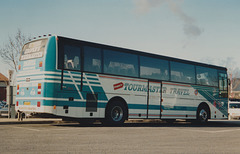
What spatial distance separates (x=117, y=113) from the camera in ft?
51.2

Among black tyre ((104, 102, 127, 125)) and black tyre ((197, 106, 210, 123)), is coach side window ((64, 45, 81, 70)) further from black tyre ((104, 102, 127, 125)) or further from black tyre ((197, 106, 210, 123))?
black tyre ((197, 106, 210, 123))

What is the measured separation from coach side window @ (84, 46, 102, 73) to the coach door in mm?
3398

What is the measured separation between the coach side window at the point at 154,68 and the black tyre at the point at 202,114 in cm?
360

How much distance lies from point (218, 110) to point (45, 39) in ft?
40.6

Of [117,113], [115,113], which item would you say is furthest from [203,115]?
[115,113]

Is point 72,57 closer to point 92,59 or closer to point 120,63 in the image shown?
point 92,59

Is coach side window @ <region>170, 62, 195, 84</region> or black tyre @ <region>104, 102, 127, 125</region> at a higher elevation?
coach side window @ <region>170, 62, 195, 84</region>

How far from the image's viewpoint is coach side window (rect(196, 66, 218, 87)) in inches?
781

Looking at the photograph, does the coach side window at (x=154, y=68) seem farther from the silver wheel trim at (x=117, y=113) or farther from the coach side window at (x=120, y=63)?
the silver wheel trim at (x=117, y=113)

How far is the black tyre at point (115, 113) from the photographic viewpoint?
15125 mm

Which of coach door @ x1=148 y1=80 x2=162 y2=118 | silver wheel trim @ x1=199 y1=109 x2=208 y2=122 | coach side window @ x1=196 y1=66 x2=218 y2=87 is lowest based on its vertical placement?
silver wheel trim @ x1=199 y1=109 x2=208 y2=122

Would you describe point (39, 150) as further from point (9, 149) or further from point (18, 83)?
point (18, 83)

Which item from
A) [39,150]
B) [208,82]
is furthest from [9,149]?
[208,82]

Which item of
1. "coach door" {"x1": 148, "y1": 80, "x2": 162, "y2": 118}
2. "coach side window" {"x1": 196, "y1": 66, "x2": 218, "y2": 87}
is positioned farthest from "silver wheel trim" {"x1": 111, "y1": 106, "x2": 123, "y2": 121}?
"coach side window" {"x1": 196, "y1": 66, "x2": 218, "y2": 87}
